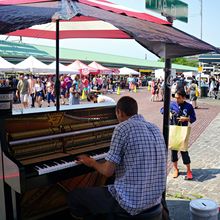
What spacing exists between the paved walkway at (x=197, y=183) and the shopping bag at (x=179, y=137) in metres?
0.65

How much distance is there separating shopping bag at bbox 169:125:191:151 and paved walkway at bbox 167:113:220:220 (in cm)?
65

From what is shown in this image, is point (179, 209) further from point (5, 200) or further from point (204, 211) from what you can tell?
point (5, 200)

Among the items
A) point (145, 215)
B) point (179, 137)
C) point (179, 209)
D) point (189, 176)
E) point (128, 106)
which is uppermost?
point (128, 106)

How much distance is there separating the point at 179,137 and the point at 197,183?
2.89 ft

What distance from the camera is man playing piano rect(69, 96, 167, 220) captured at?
284 cm

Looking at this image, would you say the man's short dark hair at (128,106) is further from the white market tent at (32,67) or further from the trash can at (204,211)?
the white market tent at (32,67)

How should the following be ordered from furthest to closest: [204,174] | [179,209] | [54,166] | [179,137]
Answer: [204,174], [179,137], [179,209], [54,166]

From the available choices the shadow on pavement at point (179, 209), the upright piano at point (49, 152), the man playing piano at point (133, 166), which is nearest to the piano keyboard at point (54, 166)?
the upright piano at point (49, 152)

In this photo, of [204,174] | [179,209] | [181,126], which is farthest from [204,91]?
[179,209]

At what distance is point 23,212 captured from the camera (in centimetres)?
420

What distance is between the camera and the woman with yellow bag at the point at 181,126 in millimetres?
5938

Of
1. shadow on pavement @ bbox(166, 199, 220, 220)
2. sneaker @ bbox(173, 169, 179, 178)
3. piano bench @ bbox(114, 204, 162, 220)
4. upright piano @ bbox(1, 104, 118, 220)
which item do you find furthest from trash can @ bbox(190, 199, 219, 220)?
sneaker @ bbox(173, 169, 179, 178)

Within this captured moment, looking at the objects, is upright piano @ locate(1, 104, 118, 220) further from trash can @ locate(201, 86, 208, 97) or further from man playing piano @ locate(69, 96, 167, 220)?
trash can @ locate(201, 86, 208, 97)

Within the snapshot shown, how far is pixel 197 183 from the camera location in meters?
5.96
